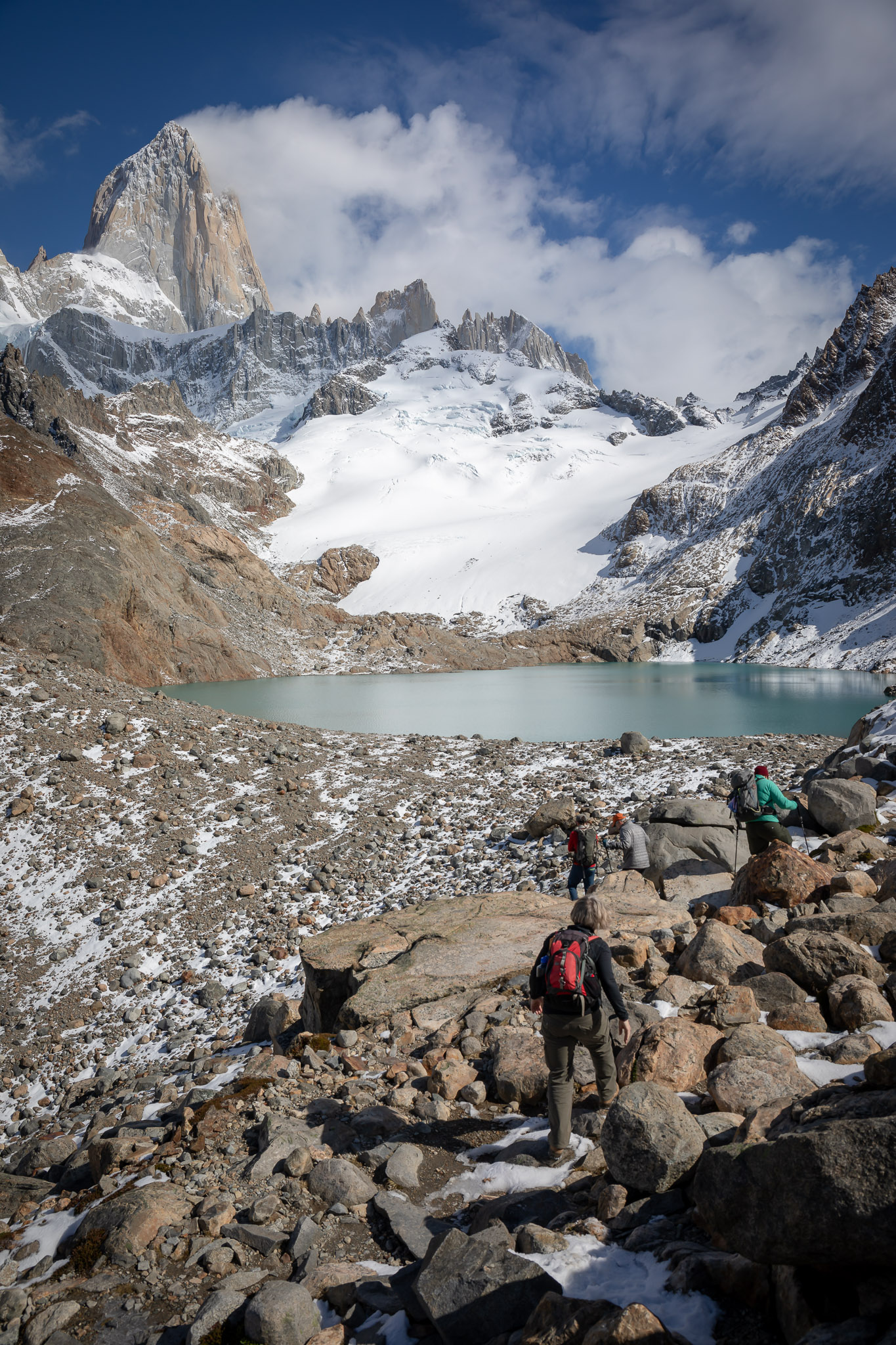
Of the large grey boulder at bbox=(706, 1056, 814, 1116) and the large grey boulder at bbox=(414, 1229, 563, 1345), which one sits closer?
the large grey boulder at bbox=(414, 1229, 563, 1345)

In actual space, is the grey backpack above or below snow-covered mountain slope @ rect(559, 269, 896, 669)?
below

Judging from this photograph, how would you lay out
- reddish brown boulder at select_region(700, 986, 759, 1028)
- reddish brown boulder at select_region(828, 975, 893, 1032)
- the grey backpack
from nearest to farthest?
reddish brown boulder at select_region(828, 975, 893, 1032) → reddish brown boulder at select_region(700, 986, 759, 1028) → the grey backpack

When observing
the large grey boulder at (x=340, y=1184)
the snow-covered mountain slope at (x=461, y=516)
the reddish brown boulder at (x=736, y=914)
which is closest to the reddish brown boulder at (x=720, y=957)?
the reddish brown boulder at (x=736, y=914)

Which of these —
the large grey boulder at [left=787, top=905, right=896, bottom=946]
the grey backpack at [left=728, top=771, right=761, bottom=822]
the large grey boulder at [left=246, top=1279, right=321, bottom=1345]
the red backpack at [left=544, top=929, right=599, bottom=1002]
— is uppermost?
the grey backpack at [left=728, top=771, right=761, bottom=822]

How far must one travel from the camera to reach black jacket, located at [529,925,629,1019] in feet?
15.6

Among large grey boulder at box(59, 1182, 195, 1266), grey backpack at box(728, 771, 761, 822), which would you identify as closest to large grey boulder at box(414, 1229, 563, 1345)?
large grey boulder at box(59, 1182, 195, 1266)

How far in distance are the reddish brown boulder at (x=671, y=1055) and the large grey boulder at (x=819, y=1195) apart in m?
1.72

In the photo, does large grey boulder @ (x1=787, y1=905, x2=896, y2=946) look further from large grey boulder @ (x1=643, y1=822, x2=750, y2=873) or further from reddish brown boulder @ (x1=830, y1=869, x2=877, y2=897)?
large grey boulder @ (x1=643, y1=822, x2=750, y2=873)

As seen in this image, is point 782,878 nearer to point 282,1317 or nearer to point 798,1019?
point 798,1019

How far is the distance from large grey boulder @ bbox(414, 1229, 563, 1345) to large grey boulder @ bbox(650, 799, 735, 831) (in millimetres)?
10003

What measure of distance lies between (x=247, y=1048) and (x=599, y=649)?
10065 cm

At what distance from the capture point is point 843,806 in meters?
11.3

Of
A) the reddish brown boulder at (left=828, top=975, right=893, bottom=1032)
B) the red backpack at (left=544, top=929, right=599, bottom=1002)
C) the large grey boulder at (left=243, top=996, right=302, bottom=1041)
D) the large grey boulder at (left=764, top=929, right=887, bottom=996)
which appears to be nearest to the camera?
the red backpack at (left=544, top=929, right=599, bottom=1002)

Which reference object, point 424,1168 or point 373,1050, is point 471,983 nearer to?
point 373,1050
